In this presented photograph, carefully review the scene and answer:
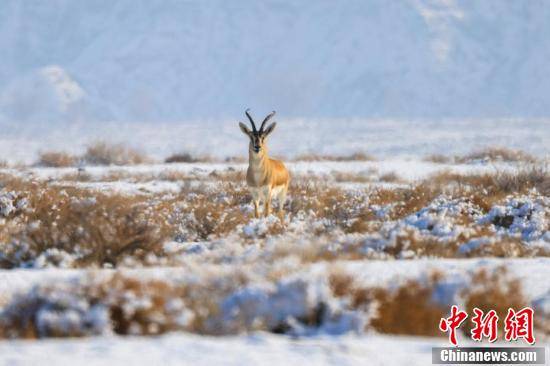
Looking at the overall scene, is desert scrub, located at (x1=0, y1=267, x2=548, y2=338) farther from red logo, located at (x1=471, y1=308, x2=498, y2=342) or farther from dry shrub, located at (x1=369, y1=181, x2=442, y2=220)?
dry shrub, located at (x1=369, y1=181, x2=442, y2=220)

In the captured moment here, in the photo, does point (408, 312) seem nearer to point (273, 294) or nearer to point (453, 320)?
point (453, 320)

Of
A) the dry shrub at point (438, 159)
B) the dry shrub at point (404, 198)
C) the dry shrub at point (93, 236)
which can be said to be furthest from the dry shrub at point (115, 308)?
the dry shrub at point (438, 159)

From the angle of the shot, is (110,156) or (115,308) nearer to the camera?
(115,308)

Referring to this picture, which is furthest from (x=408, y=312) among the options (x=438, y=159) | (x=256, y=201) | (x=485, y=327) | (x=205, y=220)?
(x=438, y=159)

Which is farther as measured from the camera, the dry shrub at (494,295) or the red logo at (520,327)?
the dry shrub at (494,295)

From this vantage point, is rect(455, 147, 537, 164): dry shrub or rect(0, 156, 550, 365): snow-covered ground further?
rect(455, 147, 537, 164): dry shrub

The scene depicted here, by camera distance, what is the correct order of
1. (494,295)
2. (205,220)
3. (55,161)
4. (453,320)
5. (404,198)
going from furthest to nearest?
(55,161) → (404,198) → (205,220) → (494,295) → (453,320)

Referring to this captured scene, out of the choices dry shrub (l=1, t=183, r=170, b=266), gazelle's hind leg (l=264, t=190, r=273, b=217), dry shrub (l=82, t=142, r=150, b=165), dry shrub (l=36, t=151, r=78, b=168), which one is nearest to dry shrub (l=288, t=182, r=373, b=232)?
gazelle's hind leg (l=264, t=190, r=273, b=217)

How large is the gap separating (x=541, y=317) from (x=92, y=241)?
4827 mm

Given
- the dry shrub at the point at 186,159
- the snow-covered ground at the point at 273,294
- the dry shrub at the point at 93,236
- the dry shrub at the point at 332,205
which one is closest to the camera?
the snow-covered ground at the point at 273,294

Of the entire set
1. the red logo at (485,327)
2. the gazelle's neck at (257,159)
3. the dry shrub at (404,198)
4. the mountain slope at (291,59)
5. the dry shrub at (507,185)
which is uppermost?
the mountain slope at (291,59)

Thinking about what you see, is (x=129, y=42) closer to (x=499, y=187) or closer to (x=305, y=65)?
(x=305, y=65)

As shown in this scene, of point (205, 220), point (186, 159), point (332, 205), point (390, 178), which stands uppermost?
point (186, 159)

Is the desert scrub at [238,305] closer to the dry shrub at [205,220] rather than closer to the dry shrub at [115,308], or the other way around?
the dry shrub at [115,308]
